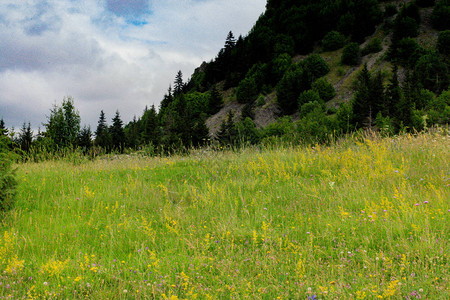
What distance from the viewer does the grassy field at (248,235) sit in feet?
9.48

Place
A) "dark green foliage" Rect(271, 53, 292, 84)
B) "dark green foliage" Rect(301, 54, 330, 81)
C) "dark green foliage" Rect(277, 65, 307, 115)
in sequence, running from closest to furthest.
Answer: "dark green foliage" Rect(277, 65, 307, 115)
"dark green foliage" Rect(301, 54, 330, 81)
"dark green foliage" Rect(271, 53, 292, 84)

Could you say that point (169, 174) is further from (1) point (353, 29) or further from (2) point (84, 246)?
(1) point (353, 29)

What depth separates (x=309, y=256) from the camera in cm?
329

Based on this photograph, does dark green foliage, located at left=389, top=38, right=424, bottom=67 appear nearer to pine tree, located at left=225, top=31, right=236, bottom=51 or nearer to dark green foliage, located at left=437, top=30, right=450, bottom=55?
dark green foliage, located at left=437, top=30, right=450, bottom=55

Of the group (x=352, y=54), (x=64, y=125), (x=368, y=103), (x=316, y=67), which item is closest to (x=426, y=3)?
(x=352, y=54)

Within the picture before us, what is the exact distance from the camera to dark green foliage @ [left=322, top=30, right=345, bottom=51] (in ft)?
283

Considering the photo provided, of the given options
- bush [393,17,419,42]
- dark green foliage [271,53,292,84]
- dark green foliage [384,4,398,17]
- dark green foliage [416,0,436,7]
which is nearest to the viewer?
bush [393,17,419,42]

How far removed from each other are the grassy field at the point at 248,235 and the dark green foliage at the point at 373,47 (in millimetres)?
80980

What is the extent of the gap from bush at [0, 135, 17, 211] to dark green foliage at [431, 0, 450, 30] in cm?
9272

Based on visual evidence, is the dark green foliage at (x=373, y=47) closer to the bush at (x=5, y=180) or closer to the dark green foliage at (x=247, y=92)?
the dark green foliage at (x=247, y=92)

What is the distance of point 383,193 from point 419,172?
1536 mm

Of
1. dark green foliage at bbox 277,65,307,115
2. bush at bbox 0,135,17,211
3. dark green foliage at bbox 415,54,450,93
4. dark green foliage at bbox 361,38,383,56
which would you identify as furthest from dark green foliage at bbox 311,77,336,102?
bush at bbox 0,135,17,211

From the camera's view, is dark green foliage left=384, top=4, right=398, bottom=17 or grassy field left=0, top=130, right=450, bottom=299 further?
dark green foliage left=384, top=4, right=398, bottom=17

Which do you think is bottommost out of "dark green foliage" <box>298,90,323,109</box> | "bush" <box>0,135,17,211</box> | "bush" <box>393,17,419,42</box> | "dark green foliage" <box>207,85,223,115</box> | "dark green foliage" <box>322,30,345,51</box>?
"bush" <box>0,135,17,211</box>
